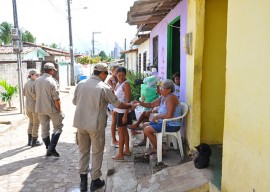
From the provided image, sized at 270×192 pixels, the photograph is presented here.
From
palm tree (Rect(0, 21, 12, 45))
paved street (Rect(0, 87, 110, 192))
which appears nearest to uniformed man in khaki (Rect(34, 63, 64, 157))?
paved street (Rect(0, 87, 110, 192))

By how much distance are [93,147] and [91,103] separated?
0.67 m

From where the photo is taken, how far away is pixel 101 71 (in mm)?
4207

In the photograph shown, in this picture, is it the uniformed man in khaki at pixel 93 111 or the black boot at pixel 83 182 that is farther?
the black boot at pixel 83 182

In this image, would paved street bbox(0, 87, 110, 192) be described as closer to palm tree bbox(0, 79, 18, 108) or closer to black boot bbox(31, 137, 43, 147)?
black boot bbox(31, 137, 43, 147)

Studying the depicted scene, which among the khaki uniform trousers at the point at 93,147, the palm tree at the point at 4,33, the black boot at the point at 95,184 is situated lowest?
the black boot at the point at 95,184

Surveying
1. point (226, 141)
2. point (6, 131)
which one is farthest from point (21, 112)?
point (226, 141)

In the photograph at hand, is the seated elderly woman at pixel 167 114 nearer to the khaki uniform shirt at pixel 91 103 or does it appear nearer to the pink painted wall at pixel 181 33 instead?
the pink painted wall at pixel 181 33

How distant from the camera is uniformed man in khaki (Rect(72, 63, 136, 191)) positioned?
4.04m

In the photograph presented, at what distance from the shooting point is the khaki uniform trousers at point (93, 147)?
13.6 feet

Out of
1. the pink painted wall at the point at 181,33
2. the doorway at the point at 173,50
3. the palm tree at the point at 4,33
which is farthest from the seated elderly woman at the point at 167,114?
the palm tree at the point at 4,33

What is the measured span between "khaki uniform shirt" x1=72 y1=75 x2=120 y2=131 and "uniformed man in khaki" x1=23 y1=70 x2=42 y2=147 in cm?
260

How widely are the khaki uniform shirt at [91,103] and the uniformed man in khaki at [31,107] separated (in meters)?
2.60

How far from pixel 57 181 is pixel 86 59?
37496 millimetres

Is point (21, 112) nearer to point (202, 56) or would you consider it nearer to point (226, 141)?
point (202, 56)
